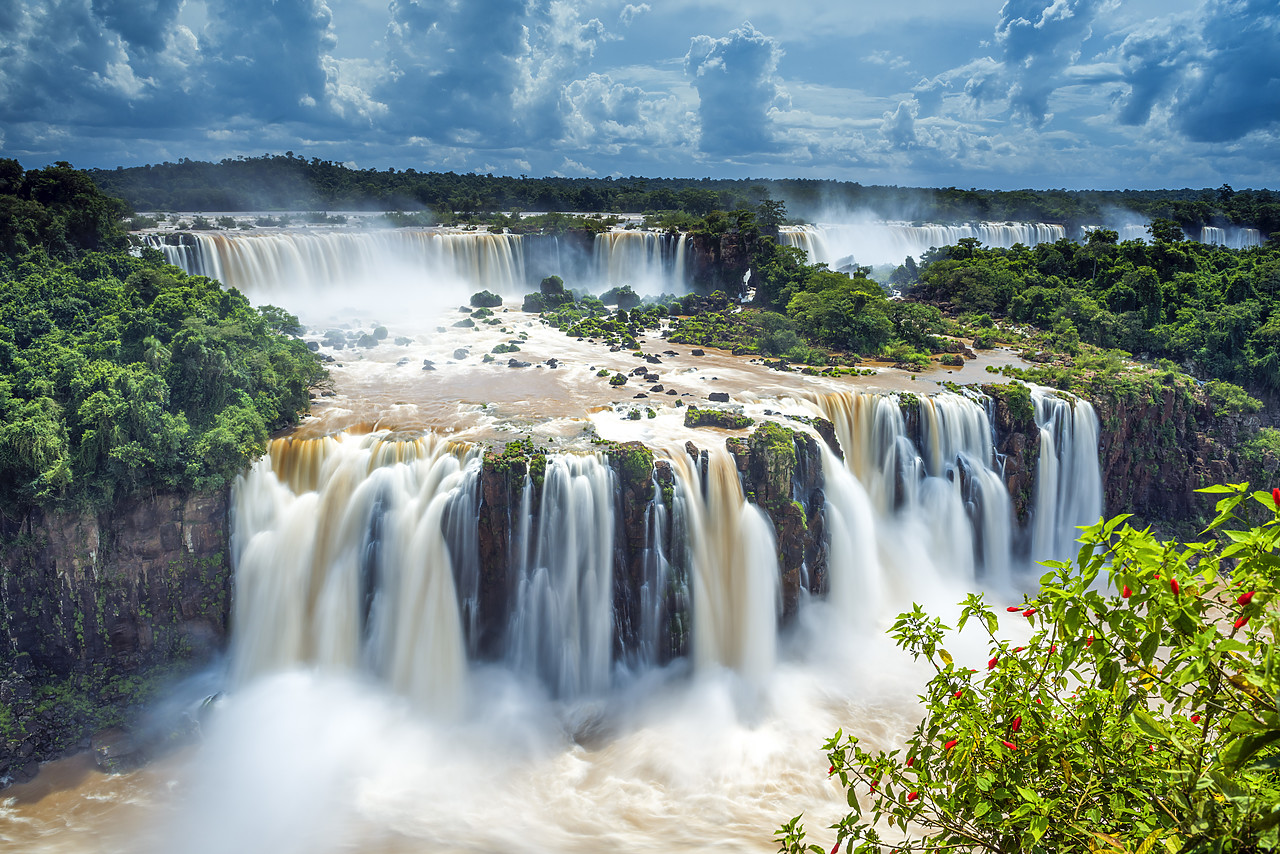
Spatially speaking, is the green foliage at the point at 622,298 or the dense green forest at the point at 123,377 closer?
the dense green forest at the point at 123,377

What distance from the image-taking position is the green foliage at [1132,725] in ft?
9.53

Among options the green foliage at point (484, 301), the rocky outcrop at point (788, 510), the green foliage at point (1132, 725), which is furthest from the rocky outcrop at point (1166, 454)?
the green foliage at point (484, 301)

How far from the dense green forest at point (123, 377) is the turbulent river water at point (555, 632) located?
1.27m

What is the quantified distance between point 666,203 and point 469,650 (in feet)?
206

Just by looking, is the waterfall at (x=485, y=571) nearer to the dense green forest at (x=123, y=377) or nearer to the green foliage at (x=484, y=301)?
the dense green forest at (x=123, y=377)

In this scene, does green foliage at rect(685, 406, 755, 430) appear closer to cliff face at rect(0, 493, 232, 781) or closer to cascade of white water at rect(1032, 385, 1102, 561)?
cascade of white water at rect(1032, 385, 1102, 561)

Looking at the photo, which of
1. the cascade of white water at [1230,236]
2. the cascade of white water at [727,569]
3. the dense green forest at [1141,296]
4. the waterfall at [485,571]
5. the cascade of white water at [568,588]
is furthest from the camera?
the cascade of white water at [1230,236]

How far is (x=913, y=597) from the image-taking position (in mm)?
19531

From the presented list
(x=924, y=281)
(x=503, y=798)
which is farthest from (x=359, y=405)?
(x=924, y=281)

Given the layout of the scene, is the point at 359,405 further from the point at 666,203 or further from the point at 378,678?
the point at 666,203

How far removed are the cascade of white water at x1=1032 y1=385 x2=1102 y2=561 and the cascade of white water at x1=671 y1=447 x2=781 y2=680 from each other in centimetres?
1048

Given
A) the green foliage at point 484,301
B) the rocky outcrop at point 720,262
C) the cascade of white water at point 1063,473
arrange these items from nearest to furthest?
the cascade of white water at point 1063,473, the green foliage at point 484,301, the rocky outcrop at point 720,262

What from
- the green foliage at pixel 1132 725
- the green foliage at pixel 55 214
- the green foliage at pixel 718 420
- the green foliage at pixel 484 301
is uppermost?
the green foliage at pixel 55 214

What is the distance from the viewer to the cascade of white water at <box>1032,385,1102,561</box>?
22.8 meters
